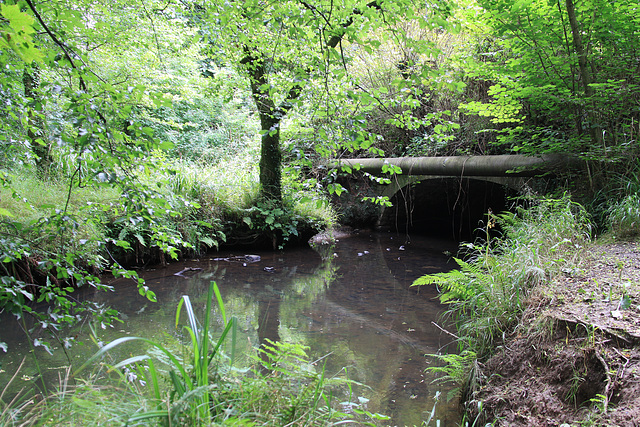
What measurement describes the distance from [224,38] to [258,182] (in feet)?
13.7

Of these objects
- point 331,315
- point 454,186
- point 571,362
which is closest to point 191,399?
point 571,362

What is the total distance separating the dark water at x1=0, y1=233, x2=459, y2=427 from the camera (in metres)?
3.20

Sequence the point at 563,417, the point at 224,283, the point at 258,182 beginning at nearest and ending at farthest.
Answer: the point at 563,417
the point at 224,283
the point at 258,182

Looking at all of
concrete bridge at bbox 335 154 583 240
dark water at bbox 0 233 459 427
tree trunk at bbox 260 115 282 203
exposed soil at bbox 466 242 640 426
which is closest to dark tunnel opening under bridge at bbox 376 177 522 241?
concrete bridge at bbox 335 154 583 240

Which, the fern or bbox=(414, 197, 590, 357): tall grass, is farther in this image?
the fern

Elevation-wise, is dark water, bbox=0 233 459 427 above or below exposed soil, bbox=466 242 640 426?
below

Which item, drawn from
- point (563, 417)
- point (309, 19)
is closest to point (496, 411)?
point (563, 417)

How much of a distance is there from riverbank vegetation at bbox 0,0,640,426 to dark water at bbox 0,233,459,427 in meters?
0.47

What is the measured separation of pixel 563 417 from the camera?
2.08 metres

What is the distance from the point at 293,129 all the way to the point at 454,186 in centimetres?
447

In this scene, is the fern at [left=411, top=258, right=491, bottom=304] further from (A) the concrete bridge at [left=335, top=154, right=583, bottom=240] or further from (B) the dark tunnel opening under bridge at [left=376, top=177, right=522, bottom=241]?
(B) the dark tunnel opening under bridge at [left=376, top=177, right=522, bottom=241]

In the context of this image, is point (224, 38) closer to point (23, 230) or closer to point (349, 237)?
point (23, 230)

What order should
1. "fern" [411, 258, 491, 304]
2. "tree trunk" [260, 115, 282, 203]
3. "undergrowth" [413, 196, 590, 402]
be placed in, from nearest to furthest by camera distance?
1. "undergrowth" [413, 196, 590, 402]
2. "fern" [411, 258, 491, 304]
3. "tree trunk" [260, 115, 282, 203]

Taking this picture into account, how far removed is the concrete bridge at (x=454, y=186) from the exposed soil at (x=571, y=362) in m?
3.03
